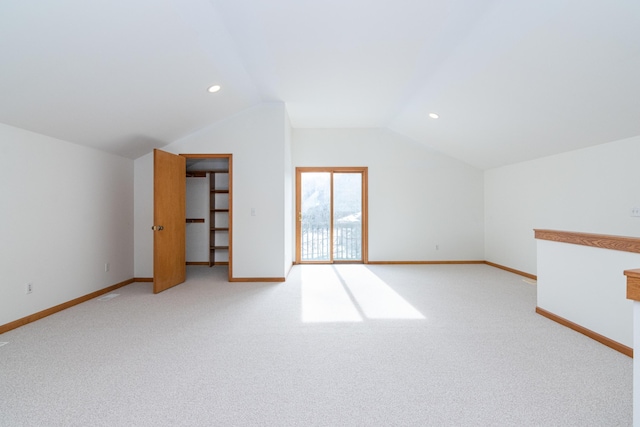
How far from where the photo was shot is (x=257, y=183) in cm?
453

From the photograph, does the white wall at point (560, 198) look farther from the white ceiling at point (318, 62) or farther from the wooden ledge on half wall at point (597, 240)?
the wooden ledge on half wall at point (597, 240)

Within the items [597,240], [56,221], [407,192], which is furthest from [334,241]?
[56,221]

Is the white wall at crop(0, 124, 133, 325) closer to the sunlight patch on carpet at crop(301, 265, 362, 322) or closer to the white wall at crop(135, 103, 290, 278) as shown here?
the white wall at crop(135, 103, 290, 278)

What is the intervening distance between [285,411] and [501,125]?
4.20 meters

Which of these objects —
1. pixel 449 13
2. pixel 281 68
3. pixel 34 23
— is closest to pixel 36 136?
pixel 34 23

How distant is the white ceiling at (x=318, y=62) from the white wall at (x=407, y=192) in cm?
170

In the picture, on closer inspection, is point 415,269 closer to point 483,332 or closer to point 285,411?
point 483,332

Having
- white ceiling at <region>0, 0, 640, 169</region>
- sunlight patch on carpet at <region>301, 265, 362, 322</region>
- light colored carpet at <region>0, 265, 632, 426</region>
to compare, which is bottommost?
light colored carpet at <region>0, 265, 632, 426</region>

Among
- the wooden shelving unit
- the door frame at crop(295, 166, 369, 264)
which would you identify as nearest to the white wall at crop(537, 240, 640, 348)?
the door frame at crop(295, 166, 369, 264)

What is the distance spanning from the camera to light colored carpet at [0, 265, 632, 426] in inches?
63.1

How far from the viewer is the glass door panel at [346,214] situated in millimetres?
6086

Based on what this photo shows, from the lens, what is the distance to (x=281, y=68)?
3414mm

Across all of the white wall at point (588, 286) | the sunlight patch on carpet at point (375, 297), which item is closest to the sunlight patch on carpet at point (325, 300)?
the sunlight patch on carpet at point (375, 297)

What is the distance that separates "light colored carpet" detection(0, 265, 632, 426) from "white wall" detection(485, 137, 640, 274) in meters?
1.38
